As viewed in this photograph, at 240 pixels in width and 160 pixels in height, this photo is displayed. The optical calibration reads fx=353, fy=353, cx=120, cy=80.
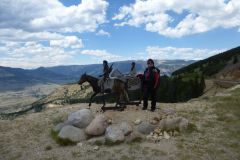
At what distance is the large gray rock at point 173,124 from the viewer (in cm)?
2591

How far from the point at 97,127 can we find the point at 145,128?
3.52 metres

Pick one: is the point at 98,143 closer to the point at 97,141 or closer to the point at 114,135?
the point at 97,141

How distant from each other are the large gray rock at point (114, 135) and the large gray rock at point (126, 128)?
11.5 inches

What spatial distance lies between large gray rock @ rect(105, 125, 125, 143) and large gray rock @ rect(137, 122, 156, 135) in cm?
159

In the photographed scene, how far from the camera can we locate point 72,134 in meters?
25.8

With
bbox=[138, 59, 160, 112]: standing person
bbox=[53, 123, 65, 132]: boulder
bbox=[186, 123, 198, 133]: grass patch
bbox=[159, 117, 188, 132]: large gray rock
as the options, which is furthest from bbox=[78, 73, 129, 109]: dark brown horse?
bbox=[186, 123, 198, 133]: grass patch

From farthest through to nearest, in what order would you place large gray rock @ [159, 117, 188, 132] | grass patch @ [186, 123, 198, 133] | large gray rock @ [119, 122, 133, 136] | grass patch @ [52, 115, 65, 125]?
grass patch @ [52, 115, 65, 125] → grass patch @ [186, 123, 198, 133] → large gray rock @ [159, 117, 188, 132] → large gray rock @ [119, 122, 133, 136]

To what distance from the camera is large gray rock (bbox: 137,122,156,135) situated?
25750 millimetres

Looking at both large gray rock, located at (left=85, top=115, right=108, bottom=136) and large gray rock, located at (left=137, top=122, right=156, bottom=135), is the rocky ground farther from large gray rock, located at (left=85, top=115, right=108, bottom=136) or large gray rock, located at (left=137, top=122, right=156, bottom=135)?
large gray rock, located at (left=137, top=122, right=156, bottom=135)

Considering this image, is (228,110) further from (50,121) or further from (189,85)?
(189,85)

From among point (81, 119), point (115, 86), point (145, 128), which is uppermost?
point (115, 86)

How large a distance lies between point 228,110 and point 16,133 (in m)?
18.8

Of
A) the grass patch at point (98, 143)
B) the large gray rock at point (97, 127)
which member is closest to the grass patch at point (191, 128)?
the large gray rock at point (97, 127)

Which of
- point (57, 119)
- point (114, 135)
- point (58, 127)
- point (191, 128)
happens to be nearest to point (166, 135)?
point (191, 128)
